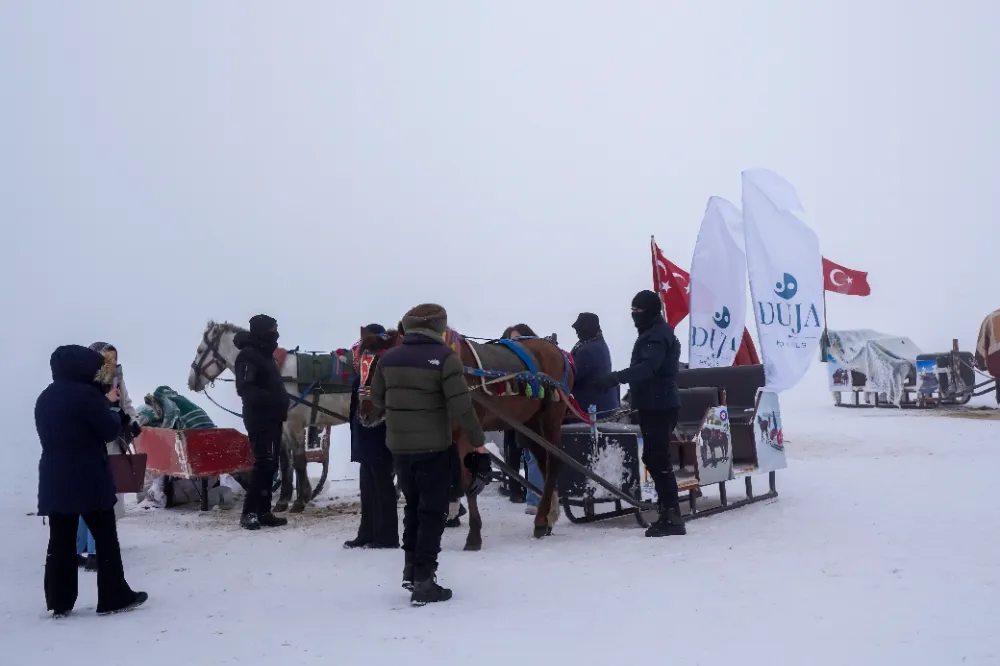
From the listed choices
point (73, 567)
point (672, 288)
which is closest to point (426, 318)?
point (73, 567)

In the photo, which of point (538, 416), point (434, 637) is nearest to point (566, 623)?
point (434, 637)

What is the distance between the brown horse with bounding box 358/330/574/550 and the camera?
6996mm

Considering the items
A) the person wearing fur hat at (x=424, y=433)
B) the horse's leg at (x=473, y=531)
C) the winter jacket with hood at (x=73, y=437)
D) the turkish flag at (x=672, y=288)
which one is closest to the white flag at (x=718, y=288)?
the turkish flag at (x=672, y=288)

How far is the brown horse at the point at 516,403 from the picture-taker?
7.00 m

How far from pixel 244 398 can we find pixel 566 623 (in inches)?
190

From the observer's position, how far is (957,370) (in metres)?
22.0

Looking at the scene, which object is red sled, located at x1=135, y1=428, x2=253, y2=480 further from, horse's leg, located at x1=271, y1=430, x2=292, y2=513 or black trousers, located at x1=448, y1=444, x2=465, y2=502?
black trousers, located at x1=448, y1=444, x2=465, y2=502

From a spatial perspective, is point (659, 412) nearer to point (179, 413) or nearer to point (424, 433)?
point (424, 433)

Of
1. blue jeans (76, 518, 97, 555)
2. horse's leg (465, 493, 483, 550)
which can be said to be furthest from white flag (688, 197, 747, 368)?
blue jeans (76, 518, 97, 555)

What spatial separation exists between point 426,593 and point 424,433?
3.23 ft

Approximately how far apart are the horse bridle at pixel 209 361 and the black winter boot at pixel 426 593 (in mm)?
5599

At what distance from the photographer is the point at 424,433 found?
532 cm

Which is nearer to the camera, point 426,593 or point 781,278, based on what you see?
point 426,593

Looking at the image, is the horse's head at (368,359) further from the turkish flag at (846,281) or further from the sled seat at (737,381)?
the turkish flag at (846,281)
